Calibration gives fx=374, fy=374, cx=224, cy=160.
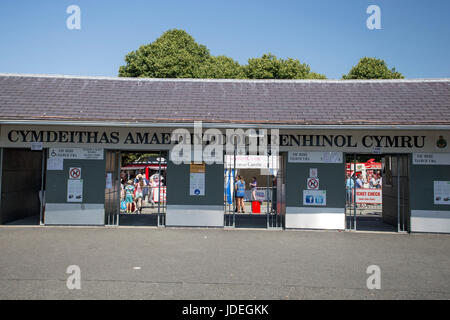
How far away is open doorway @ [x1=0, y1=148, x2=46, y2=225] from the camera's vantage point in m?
12.7

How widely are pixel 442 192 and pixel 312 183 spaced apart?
13.3ft

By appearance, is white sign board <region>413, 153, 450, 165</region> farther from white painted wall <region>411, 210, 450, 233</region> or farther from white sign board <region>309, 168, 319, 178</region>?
white sign board <region>309, 168, 319, 178</region>

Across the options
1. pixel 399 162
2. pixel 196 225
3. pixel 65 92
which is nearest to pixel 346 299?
pixel 196 225

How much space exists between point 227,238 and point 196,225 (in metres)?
1.92

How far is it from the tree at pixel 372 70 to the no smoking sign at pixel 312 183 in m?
29.1

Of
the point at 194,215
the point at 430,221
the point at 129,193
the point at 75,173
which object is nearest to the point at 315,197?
the point at 430,221

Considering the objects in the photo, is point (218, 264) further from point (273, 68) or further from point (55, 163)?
point (273, 68)

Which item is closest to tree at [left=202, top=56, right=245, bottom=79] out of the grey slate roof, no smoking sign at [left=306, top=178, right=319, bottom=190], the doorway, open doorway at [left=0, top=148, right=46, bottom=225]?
the doorway

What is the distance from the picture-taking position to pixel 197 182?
12.2 meters

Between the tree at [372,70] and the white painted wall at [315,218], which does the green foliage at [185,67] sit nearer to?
the tree at [372,70]

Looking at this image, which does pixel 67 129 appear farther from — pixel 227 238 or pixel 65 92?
pixel 227 238

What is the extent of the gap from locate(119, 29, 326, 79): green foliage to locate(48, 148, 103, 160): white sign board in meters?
24.5

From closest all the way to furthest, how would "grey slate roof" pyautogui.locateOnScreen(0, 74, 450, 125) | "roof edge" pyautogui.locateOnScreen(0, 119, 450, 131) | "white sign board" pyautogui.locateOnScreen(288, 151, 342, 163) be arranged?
"roof edge" pyautogui.locateOnScreen(0, 119, 450, 131)
"white sign board" pyautogui.locateOnScreen(288, 151, 342, 163)
"grey slate roof" pyautogui.locateOnScreen(0, 74, 450, 125)

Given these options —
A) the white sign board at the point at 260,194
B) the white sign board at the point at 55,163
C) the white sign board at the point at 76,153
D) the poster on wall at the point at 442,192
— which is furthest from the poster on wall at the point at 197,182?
the poster on wall at the point at 442,192
